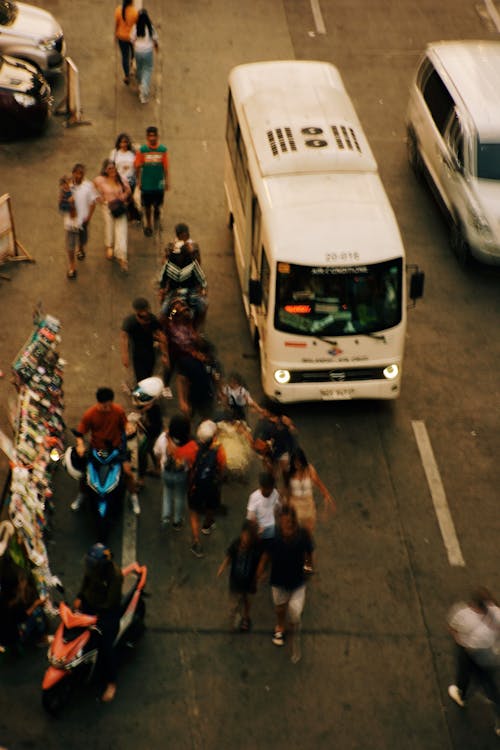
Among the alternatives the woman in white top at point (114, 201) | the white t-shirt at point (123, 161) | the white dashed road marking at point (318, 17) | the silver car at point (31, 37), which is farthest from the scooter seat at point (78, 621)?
the white dashed road marking at point (318, 17)

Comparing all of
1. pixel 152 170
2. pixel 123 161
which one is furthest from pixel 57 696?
pixel 123 161

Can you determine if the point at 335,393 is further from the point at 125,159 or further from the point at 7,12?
the point at 7,12

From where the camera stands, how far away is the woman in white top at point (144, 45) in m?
18.7

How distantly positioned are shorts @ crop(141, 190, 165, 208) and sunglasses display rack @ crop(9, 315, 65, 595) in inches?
154

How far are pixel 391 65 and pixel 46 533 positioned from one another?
1336 centimetres

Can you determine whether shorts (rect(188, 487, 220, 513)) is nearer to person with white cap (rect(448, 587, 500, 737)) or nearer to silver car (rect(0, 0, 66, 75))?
person with white cap (rect(448, 587, 500, 737))

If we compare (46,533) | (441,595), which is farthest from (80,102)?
(441,595)

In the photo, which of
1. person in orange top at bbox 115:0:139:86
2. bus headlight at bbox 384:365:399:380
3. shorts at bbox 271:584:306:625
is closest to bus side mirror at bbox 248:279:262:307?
bus headlight at bbox 384:365:399:380

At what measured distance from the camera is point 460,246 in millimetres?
16297

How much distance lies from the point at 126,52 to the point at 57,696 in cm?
1286

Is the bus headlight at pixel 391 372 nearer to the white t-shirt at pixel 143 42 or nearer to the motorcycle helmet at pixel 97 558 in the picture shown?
the motorcycle helmet at pixel 97 558

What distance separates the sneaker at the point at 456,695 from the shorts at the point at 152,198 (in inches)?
323

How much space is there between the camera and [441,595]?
11406 millimetres

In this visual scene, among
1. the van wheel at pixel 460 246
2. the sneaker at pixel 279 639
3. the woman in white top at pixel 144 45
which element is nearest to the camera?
the sneaker at pixel 279 639
